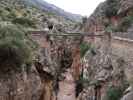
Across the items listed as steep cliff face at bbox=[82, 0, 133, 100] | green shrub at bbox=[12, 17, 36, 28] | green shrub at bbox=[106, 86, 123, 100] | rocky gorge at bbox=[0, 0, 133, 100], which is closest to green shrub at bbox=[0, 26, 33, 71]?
rocky gorge at bbox=[0, 0, 133, 100]

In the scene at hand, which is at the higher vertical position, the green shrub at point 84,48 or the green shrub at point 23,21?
the green shrub at point 23,21

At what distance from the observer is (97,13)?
114 feet

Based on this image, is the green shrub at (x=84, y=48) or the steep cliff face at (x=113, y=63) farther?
the green shrub at (x=84, y=48)

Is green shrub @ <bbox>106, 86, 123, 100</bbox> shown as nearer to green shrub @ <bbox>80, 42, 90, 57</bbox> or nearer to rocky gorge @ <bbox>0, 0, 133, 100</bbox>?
rocky gorge @ <bbox>0, 0, 133, 100</bbox>

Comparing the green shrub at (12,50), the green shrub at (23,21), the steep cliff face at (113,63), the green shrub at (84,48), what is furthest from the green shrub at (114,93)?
the green shrub at (23,21)

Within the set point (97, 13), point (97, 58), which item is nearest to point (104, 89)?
point (97, 58)

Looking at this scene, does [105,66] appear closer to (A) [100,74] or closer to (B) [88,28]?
(A) [100,74]

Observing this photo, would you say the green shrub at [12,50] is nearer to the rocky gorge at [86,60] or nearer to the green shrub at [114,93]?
the rocky gorge at [86,60]

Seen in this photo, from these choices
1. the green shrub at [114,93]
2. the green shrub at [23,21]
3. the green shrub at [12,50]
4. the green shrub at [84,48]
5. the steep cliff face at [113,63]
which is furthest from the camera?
the green shrub at [23,21]

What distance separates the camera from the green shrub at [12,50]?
1936 cm

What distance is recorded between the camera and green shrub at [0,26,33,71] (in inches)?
762

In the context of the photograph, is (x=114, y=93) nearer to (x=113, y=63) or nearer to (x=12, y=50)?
(x=113, y=63)

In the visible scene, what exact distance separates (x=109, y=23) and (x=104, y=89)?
12.9 metres

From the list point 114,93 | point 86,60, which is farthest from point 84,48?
point 114,93
